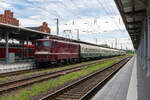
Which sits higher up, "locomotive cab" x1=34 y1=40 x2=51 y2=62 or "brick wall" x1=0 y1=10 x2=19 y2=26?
"brick wall" x1=0 y1=10 x2=19 y2=26

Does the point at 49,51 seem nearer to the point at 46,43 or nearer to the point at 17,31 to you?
the point at 46,43

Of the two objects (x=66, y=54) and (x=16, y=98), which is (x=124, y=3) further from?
(x=66, y=54)

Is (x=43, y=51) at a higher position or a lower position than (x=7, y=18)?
lower

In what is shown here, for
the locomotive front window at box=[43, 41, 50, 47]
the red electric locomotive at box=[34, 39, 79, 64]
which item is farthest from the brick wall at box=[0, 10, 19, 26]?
the locomotive front window at box=[43, 41, 50, 47]

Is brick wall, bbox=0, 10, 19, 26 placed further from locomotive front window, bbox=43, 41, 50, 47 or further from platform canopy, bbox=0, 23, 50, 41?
locomotive front window, bbox=43, 41, 50, 47

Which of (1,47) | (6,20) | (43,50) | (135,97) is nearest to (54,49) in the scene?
(43,50)

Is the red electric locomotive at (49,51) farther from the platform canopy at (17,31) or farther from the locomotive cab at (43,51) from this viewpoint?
the platform canopy at (17,31)

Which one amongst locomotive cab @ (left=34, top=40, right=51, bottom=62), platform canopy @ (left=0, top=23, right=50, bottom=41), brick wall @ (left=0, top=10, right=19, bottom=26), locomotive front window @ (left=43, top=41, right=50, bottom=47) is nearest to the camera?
platform canopy @ (left=0, top=23, right=50, bottom=41)

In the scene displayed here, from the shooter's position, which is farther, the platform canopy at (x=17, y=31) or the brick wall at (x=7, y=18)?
the brick wall at (x=7, y=18)

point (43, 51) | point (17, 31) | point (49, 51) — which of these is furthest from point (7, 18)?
point (49, 51)

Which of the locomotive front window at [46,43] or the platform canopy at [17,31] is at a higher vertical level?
the platform canopy at [17,31]

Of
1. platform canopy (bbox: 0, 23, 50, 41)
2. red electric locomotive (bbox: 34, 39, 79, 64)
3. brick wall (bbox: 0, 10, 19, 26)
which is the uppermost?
brick wall (bbox: 0, 10, 19, 26)

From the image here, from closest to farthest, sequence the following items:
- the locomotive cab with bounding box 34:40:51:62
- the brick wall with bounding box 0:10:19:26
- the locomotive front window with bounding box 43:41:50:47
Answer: the locomotive cab with bounding box 34:40:51:62, the locomotive front window with bounding box 43:41:50:47, the brick wall with bounding box 0:10:19:26

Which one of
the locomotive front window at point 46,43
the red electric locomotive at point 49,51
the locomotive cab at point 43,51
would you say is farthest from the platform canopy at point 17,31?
the locomotive front window at point 46,43
